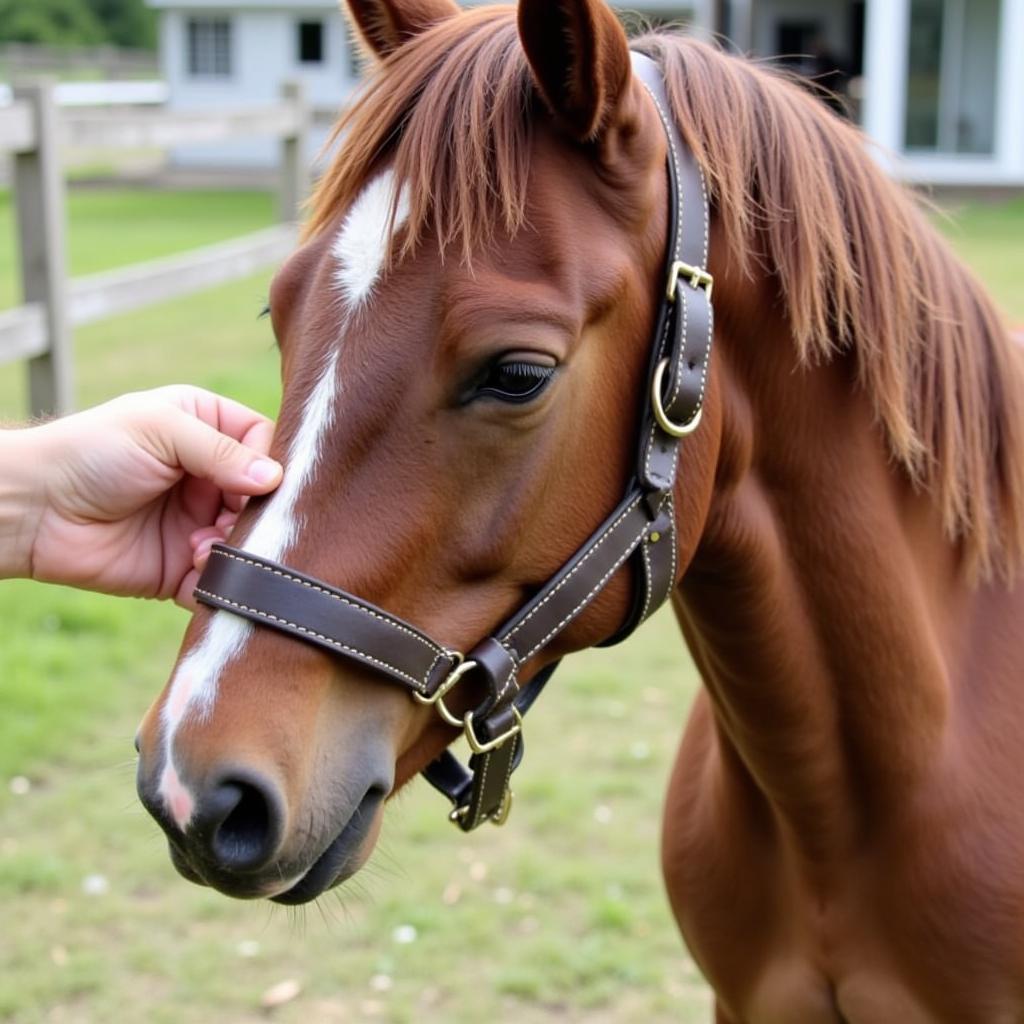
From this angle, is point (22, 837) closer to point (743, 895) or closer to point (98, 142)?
point (743, 895)

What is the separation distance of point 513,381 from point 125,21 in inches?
2717

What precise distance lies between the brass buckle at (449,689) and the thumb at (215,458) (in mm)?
339

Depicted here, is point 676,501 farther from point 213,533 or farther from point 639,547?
point 213,533

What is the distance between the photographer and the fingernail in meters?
1.67

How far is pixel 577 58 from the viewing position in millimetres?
1675

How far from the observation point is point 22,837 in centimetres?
422

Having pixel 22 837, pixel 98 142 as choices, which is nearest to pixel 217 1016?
pixel 22 837

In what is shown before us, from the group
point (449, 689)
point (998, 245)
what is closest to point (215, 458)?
point (449, 689)

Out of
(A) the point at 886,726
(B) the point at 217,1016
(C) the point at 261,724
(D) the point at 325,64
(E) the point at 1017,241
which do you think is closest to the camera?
(C) the point at 261,724

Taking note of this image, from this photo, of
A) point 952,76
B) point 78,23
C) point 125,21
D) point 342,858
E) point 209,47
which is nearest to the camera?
point 342,858

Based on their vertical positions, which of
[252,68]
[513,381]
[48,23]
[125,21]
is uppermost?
[125,21]

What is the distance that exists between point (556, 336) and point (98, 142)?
615cm

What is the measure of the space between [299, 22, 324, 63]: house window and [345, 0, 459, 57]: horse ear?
Answer: 104 ft

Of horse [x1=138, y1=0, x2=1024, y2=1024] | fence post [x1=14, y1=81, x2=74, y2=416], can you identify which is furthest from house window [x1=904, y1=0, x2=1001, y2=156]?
horse [x1=138, y1=0, x2=1024, y2=1024]
